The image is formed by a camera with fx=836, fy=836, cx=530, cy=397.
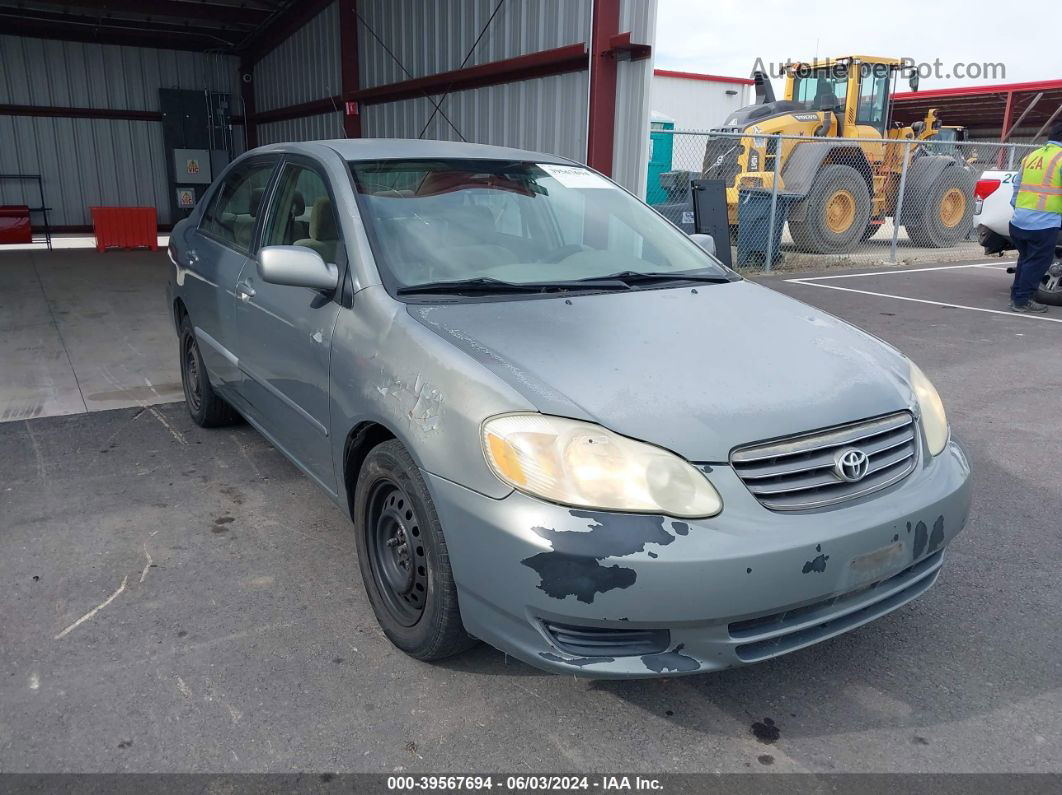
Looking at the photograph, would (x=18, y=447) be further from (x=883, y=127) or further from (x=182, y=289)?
(x=883, y=127)

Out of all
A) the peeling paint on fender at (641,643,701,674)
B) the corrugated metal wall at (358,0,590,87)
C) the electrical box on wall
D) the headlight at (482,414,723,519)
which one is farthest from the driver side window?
the electrical box on wall

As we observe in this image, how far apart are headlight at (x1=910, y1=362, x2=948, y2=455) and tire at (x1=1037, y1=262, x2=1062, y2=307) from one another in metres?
7.75

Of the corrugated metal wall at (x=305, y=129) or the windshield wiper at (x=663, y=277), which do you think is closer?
the windshield wiper at (x=663, y=277)

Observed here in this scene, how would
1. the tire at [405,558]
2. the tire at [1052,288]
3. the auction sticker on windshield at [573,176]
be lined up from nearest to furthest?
the tire at [405,558]
the auction sticker on windshield at [573,176]
the tire at [1052,288]

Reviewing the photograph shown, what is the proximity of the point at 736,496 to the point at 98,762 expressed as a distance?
5.94 feet

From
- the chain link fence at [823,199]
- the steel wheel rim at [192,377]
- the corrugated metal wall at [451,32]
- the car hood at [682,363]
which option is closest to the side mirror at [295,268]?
the car hood at [682,363]

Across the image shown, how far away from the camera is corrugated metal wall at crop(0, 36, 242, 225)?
17.5 metres

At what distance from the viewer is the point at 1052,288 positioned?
9.25 m

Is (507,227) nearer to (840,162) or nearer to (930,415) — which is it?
(930,415)

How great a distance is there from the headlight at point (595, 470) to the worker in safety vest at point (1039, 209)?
7603mm

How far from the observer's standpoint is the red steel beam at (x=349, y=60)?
13.2m

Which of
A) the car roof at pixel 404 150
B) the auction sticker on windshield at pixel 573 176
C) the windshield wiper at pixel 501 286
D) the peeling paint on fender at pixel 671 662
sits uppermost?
the car roof at pixel 404 150

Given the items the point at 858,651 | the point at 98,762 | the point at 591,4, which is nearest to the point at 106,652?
the point at 98,762

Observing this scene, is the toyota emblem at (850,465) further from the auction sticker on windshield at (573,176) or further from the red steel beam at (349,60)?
the red steel beam at (349,60)
